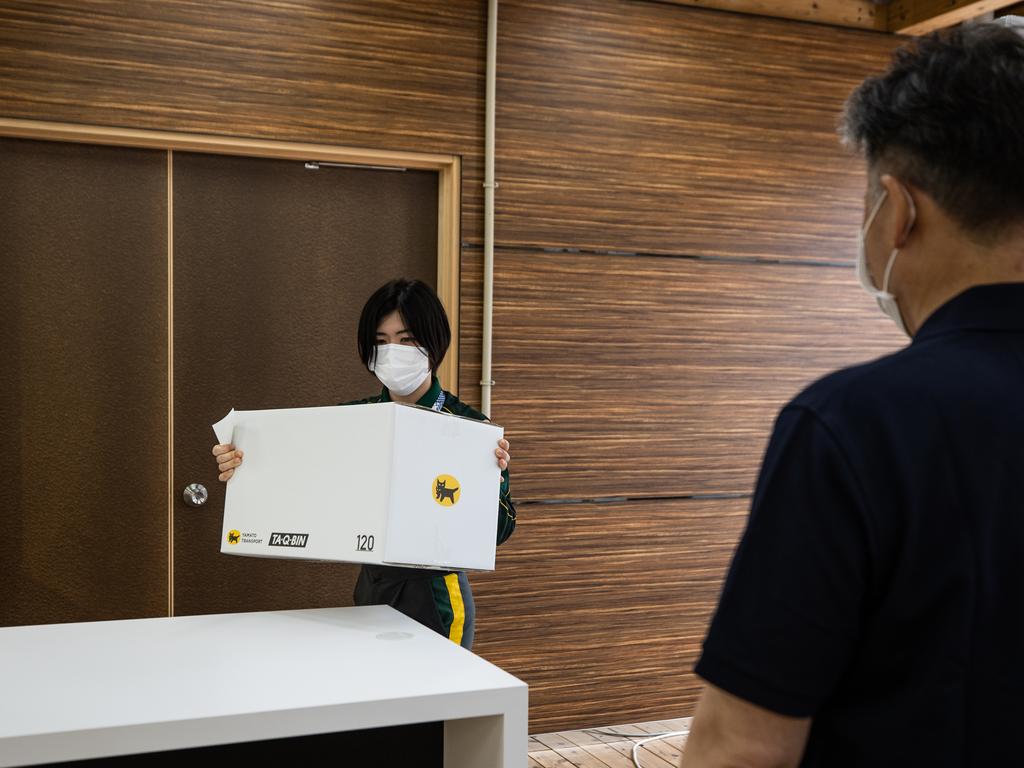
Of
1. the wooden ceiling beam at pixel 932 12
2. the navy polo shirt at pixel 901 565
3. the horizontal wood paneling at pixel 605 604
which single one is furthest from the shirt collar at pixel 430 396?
the wooden ceiling beam at pixel 932 12

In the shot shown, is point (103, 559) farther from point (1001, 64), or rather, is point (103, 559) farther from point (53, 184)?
point (1001, 64)

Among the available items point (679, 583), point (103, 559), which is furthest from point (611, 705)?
point (103, 559)

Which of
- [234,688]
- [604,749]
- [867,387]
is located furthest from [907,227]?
[604,749]

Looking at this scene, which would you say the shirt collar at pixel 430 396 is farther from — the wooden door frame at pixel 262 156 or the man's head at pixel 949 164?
the man's head at pixel 949 164

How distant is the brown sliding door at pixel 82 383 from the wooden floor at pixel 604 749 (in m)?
1.34

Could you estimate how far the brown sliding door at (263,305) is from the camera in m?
3.19

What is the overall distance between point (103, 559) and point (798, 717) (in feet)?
9.11

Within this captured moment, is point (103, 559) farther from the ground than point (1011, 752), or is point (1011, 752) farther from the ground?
point (1011, 752)

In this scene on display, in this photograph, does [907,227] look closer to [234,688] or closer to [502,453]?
[234,688]

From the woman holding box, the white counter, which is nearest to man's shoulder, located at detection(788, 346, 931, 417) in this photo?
the white counter

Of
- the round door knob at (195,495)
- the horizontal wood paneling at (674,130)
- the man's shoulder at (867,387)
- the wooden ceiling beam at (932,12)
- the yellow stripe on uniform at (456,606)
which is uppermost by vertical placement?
the wooden ceiling beam at (932,12)

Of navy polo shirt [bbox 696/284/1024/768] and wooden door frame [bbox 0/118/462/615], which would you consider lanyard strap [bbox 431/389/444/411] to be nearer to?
wooden door frame [bbox 0/118/462/615]

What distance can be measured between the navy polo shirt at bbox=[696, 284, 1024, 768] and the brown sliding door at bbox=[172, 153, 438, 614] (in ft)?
8.77

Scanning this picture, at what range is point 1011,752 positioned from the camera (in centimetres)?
75
